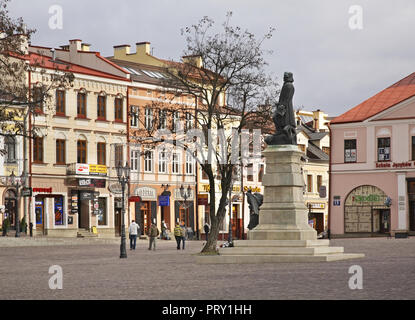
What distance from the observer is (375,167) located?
200 ft

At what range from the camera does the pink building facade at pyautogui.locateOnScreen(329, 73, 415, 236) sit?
59250 mm

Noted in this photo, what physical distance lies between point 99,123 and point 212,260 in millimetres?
36460

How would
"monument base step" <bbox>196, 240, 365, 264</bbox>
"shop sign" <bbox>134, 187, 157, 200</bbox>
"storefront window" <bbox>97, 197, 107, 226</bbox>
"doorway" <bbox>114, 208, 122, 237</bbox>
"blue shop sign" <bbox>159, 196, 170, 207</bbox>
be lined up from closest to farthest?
"monument base step" <bbox>196, 240, 365, 264</bbox>
"storefront window" <bbox>97, 197, 107, 226</bbox>
"doorway" <bbox>114, 208, 122, 237</bbox>
"shop sign" <bbox>134, 187, 157, 200</bbox>
"blue shop sign" <bbox>159, 196, 170, 207</bbox>

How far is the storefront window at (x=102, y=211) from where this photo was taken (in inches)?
2426

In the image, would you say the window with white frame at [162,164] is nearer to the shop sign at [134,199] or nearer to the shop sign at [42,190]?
the shop sign at [134,199]

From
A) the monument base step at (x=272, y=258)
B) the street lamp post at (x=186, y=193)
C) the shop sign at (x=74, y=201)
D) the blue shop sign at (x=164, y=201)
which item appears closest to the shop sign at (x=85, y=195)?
the shop sign at (x=74, y=201)

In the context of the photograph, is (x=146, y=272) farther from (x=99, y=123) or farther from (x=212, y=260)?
(x=99, y=123)

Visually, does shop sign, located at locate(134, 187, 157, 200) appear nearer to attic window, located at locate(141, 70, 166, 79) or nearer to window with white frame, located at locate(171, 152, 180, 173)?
window with white frame, located at locate(171, 152, 180, 173)

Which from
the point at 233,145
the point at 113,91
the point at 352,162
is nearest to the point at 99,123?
the point at 113,91

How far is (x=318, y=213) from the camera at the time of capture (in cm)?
8062

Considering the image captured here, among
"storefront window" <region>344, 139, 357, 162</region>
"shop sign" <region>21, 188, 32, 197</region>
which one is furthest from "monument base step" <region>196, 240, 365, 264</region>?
"storefront window" <region>344, 139, 357, 162</region>

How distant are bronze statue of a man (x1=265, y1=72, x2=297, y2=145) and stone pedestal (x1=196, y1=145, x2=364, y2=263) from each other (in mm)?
276

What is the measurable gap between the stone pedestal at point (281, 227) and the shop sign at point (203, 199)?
1636 inches
